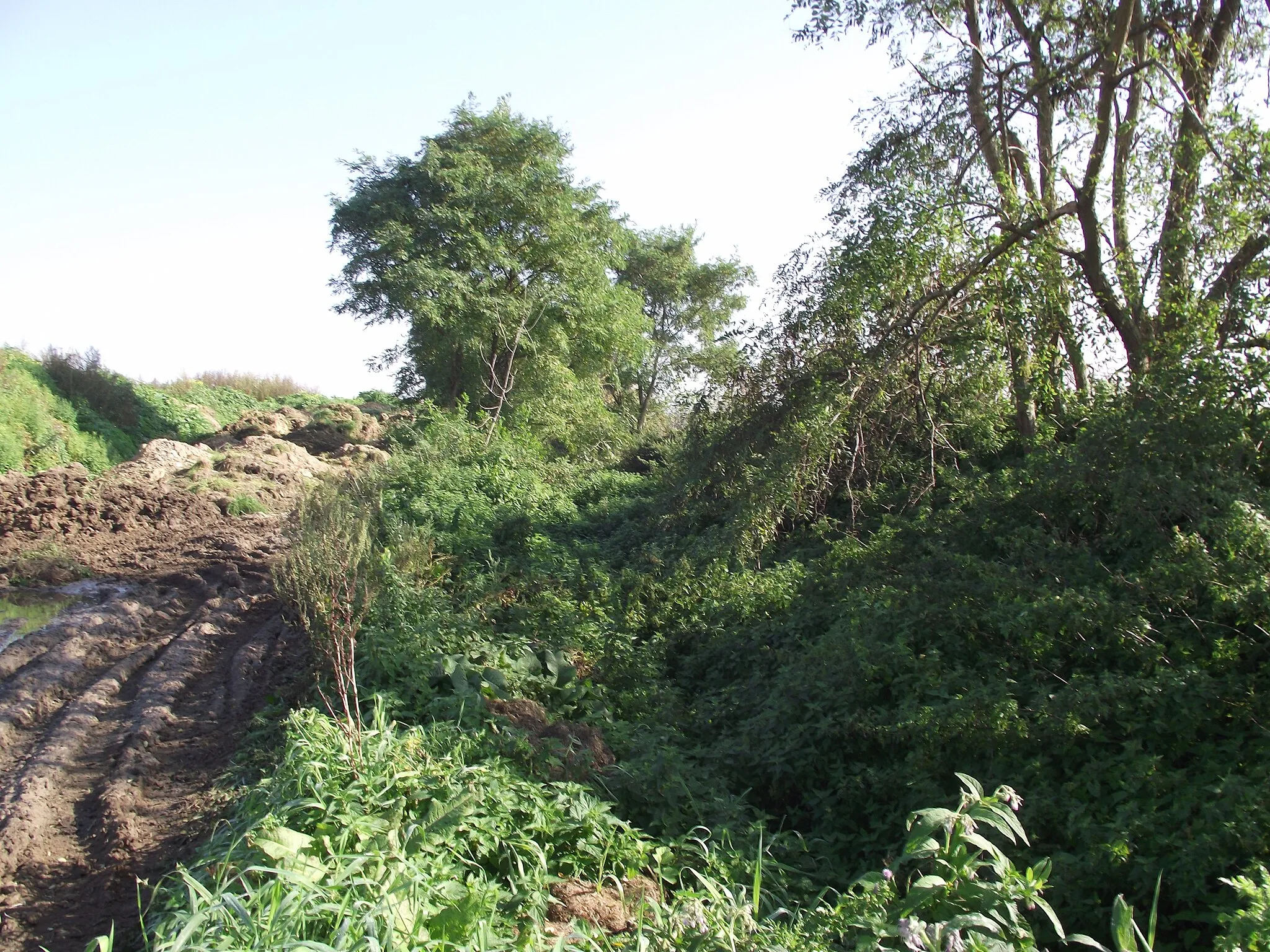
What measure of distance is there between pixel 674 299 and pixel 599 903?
31.1 metres

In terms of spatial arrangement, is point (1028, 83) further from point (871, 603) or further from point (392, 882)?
point (392, 882)

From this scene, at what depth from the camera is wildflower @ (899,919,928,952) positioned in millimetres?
2838

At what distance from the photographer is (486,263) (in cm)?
2128

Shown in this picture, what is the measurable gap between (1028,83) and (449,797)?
27.8 ft

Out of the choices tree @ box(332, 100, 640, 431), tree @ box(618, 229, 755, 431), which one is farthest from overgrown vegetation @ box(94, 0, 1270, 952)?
tree @ box(618, 229, 755, 431)

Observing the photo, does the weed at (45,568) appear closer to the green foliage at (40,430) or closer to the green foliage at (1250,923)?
the green foliage at (40,430)

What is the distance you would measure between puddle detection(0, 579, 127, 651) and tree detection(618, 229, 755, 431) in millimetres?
22998

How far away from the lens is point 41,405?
19844mm

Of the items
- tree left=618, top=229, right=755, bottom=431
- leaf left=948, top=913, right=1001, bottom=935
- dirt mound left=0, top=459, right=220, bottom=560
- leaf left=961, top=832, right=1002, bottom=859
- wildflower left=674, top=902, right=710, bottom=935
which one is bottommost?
wildflower left=674, top=902, right=710, bottom=935

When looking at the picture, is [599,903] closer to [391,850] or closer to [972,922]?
[391,850]

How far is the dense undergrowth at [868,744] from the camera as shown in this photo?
3314 millimetres

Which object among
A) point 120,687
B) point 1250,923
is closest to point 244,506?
point 120,687

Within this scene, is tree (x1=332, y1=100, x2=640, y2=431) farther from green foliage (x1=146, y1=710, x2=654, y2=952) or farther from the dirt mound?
green foliage (x1=146, y1=710, x2=654, y2=952)

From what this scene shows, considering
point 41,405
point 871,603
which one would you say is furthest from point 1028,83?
point 41,405
